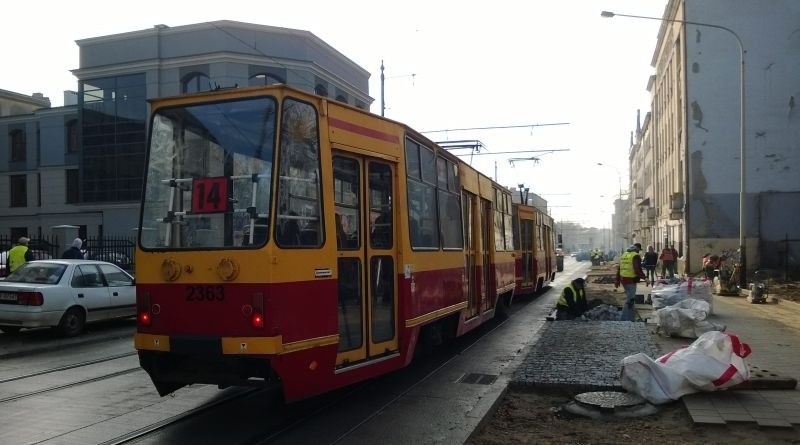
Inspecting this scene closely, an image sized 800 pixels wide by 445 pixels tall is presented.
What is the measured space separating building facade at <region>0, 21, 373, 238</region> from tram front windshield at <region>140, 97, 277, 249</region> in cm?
2658

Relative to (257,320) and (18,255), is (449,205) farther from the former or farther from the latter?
(18,255)

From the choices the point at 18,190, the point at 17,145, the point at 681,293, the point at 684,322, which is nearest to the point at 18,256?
the point at 684,322

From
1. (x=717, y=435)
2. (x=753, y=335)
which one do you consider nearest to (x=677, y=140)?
(x=753, y=335)

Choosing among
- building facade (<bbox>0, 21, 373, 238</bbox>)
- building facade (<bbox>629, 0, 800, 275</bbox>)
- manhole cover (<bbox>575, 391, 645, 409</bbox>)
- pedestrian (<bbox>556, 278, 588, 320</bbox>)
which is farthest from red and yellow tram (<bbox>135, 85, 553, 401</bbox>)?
building facade (<bbox>629, 0, 800, 275</bbox>)

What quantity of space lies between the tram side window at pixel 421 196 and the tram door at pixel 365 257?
489 mm

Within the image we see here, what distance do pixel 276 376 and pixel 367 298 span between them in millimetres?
1429

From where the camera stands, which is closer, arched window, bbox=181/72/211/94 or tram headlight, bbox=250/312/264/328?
tram headlight, bbox=250/312/264/328

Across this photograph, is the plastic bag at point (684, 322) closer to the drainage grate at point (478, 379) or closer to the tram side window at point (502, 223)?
the tram side window at point (502, 223)

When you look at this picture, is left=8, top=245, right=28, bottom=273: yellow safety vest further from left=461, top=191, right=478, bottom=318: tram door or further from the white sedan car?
left=461, top=191, right=478, bottom=318: tram door

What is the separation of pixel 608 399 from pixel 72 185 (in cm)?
4384

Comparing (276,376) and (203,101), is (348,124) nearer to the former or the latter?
(203,101)

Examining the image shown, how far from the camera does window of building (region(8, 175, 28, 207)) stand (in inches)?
1807

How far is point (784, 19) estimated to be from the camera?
99.7 feet

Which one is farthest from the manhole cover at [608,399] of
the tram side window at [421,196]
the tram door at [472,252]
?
the tram door at [472,252]
